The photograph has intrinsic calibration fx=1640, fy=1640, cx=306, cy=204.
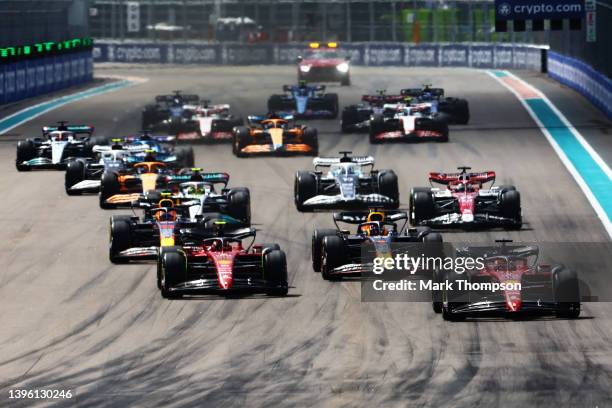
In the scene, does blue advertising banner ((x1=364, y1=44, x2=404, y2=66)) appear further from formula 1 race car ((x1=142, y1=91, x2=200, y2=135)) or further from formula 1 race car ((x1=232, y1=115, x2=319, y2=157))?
formula 1 race car ((x1=232, y1=115, x2=319, y2=157))

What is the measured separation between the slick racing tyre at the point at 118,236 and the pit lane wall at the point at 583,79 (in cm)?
2664

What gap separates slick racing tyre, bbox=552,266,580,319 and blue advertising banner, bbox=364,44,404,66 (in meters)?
66.2

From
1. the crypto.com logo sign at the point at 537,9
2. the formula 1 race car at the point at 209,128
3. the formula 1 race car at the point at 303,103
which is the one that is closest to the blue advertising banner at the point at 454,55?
the crypto.com logo sign at the point at 537,9

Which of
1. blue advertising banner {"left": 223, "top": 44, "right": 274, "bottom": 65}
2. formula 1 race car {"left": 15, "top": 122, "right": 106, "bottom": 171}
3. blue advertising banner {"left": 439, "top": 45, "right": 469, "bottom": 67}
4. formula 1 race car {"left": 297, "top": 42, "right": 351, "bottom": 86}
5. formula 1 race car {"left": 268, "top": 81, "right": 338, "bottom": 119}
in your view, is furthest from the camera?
blue advertising banner {"left": 223, "top": 44, "right": 274, "bottom": 65}

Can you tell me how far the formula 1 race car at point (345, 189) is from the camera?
1175 inches

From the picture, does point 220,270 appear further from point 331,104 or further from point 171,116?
point 331,104

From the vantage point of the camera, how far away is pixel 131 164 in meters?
32.2

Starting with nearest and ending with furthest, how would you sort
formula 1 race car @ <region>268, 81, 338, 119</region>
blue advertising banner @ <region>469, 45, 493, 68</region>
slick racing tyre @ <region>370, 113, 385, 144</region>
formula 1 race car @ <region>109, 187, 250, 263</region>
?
formula 1 race car @ <region>109, 187, 250, 263</region>, slick racing tyre @ <region>370, 113, 385, 144</region>, formula 1 race car @ <region>268, 81, 338, 119</region>, blue advertising banner @ <region>469, 45, 493, 68</region>

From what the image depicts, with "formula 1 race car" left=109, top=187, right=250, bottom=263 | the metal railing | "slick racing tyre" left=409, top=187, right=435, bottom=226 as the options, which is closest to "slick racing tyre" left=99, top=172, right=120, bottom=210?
"formula 1 race car" left=109, top=187, right=250, bottom=263

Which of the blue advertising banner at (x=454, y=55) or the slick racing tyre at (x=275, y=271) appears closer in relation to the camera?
the slick racing tyre at (x=275, y=271)

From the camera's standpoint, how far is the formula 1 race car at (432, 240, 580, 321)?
20297 millimetres

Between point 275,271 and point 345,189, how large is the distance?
315 inches

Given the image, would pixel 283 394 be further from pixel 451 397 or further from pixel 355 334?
→ pixel 355 334

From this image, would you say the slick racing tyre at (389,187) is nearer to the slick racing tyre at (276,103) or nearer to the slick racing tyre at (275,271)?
the slick racing tyre at (275,271)
